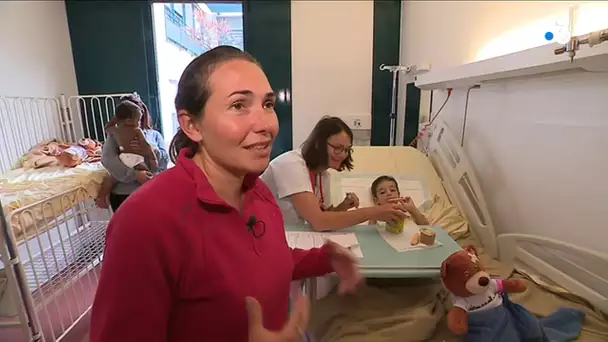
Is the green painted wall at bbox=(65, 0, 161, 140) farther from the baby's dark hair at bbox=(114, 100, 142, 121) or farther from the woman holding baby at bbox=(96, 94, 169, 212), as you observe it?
the baby's dark hair at bbox=(114, 100, 142, 121)

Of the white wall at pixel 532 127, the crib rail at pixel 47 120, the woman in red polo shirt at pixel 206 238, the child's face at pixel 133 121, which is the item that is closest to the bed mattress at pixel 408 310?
the white wall at pixel 532 127

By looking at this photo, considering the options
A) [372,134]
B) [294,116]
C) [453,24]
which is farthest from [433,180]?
[294,116]

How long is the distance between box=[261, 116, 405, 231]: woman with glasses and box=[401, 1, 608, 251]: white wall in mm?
647

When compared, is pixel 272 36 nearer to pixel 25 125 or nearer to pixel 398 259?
pixel 25 125

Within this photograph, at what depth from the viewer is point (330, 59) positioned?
366 centimetres

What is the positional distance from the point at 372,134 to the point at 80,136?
2803 mm

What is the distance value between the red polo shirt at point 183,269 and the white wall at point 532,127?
1.25 meters

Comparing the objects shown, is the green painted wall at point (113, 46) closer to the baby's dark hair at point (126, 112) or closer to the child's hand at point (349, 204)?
the baby's dark hair at point (126, 112)

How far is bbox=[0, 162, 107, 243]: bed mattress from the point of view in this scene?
71.5 inches

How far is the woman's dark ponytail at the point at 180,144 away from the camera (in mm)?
785

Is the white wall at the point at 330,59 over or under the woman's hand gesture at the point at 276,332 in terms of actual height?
over

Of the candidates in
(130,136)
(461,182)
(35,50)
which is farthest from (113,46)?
(461,182)

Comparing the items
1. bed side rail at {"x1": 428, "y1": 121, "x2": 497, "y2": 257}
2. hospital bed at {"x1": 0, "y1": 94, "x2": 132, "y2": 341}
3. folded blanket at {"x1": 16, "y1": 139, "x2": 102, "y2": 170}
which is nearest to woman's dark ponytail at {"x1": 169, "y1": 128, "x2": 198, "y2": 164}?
hospital bed at {"x1": 0, "y1": 94, "x2": 132, "y2": 341}

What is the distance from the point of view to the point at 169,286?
64 centimetres
